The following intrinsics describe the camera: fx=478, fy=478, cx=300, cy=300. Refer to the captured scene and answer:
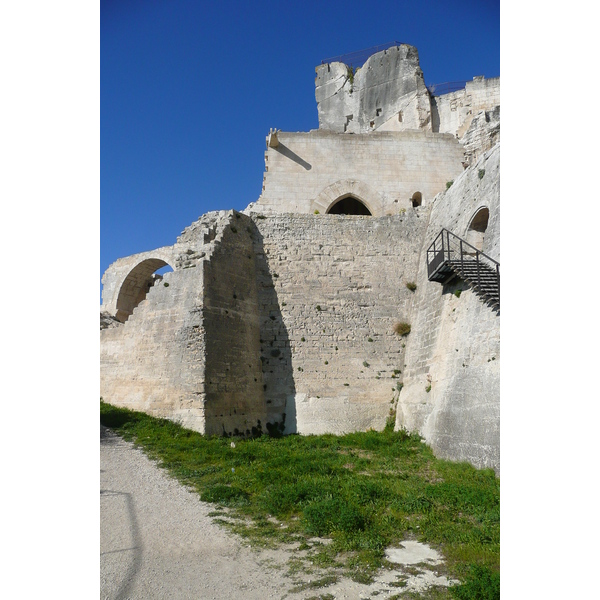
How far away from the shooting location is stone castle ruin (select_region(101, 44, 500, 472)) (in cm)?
1025

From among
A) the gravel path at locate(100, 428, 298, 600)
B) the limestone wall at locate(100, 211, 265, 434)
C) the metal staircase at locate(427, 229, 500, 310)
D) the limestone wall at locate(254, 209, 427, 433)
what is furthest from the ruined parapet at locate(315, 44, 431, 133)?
the gravel path at locate(100, 428, 298, 600)

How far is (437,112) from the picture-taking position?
2422 cm

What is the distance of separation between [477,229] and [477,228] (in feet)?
0.08

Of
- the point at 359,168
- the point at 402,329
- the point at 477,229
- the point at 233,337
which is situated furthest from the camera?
the point at 359,168

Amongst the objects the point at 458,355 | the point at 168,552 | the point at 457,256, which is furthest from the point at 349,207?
the point at 168,552

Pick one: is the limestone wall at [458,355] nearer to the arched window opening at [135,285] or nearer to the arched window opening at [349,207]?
the arched window opening at [349,207]

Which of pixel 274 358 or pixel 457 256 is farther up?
pixel 457 256

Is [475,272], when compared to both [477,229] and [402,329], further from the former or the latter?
[402,329]

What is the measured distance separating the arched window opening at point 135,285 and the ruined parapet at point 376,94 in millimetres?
13267

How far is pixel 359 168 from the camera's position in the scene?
58.5 feet

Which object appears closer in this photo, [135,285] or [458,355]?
[458,355]

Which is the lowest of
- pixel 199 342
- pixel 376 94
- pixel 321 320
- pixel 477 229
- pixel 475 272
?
pixel 199 342
